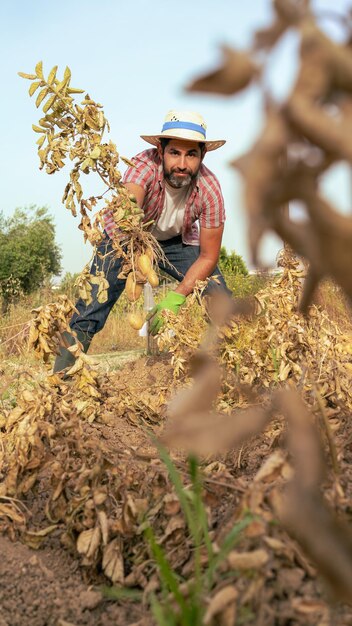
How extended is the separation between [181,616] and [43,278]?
15.8 meters

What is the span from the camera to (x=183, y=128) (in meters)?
4.58

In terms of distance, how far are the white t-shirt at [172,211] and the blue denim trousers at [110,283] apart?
0.21 metres

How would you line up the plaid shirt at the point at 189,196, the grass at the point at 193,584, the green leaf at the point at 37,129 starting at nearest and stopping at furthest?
the grass at the point at 193,584, the green leaf at the point at 37,129, the plaid shirt at the point at 189,196

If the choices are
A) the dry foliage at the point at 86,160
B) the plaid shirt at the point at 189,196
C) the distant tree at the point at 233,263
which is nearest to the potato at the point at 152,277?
the dry foliage at the point at 86,160

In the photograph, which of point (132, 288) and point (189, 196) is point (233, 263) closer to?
point (189, 196)

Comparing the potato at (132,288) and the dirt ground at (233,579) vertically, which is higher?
the potato at (132,288)

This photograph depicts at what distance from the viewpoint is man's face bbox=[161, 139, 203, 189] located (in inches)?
181

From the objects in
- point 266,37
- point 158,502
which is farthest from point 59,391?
point 266,37

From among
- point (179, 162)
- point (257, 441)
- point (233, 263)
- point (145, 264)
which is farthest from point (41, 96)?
point (233, 263)

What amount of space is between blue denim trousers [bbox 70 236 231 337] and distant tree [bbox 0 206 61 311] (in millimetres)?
10116

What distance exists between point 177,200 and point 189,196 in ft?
0.30

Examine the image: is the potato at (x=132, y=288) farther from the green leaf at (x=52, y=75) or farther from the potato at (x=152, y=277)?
the green leaf at (x=52, y=75)

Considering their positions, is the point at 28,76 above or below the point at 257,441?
above

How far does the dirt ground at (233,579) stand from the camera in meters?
0.97
